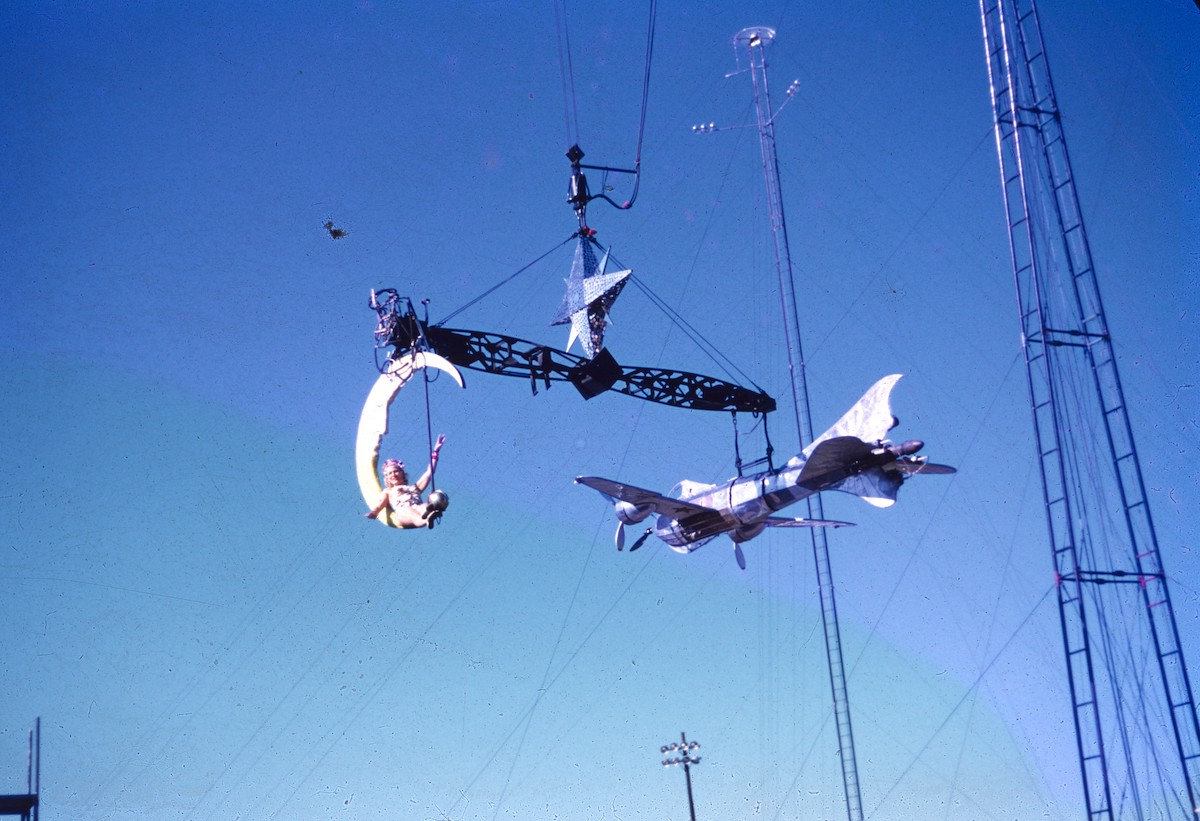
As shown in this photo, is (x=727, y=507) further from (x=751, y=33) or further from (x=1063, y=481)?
(x=751, y=33)

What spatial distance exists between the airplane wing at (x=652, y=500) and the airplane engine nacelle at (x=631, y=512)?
86 millimetres

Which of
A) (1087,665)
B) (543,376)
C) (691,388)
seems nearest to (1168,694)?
(1087,665)

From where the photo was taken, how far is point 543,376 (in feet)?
60.7

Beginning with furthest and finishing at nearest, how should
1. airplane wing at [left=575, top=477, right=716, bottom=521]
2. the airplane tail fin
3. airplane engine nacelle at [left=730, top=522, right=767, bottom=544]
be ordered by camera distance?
airplane engine nacelle at [left=730, top=522, right=767, bottom=544] → airplane wing at [left=575, top=477, right=716, bottom=521] → the airplane tail fin

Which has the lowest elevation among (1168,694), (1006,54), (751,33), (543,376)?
(1168,694)

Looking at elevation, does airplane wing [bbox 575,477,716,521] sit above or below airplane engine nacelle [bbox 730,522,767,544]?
above

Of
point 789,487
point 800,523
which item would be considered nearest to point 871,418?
point 789,487

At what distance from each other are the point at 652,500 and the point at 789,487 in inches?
74.7

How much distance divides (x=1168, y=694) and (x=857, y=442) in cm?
544

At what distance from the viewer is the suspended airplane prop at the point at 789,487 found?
1641cm

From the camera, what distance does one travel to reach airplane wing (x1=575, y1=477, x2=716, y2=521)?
17.8 meters

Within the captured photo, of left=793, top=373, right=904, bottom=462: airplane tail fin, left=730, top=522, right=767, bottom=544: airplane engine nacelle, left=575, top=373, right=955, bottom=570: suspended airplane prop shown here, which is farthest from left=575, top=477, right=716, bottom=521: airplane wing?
left=793, top=373, right=904, bottom=462: airplane tail fin

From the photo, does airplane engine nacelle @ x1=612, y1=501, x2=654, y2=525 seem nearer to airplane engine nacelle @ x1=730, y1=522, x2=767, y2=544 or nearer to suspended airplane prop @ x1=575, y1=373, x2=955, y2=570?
suspended airplane prop @ x1=575, y1=373, x2=955, y2=570

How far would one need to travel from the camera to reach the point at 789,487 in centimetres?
1728
